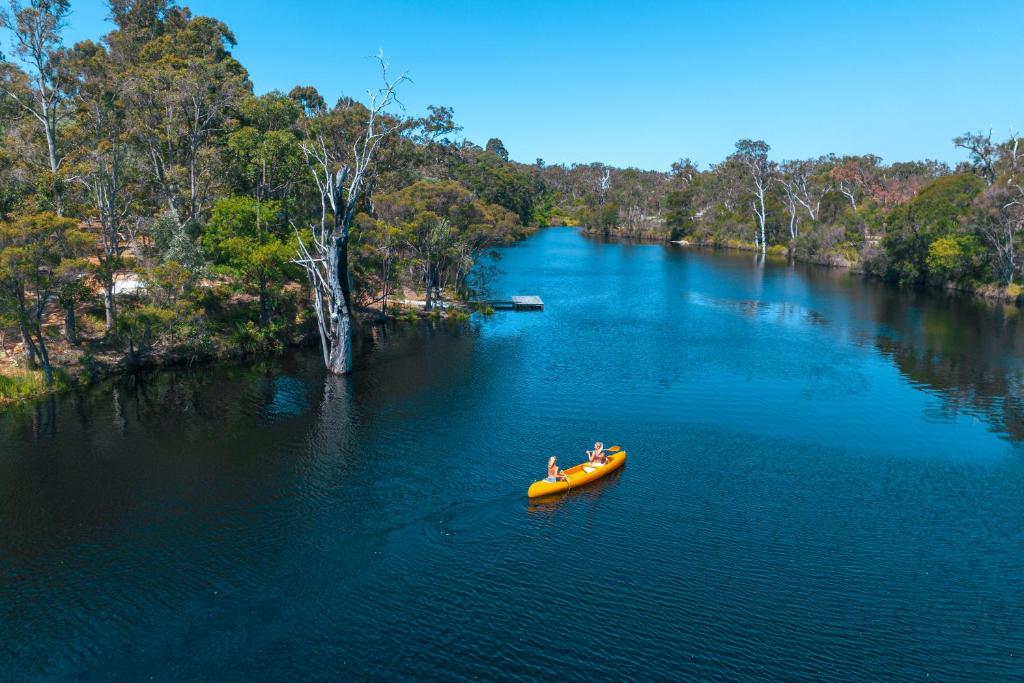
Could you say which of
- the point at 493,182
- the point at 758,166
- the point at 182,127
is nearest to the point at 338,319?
the point at 182,127

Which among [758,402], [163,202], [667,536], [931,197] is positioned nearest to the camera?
[667,536]

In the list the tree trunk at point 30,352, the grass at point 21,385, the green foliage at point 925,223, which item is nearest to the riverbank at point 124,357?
the grass at point 21,385

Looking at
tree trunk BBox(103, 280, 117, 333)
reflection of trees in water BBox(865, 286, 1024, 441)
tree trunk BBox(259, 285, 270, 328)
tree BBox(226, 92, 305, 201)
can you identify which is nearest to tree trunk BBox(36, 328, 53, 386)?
tree trunk BBox(103, 280, 117, 333)

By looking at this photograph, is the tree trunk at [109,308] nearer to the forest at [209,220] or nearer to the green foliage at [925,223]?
the forest at [209,220]

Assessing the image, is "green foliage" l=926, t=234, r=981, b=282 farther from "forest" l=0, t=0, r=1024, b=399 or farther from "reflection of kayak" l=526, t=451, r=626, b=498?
"reflection of kayak" l=526, t=451, r=626, b=498

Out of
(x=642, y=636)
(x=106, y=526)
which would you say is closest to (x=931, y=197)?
(x=642, y=636)

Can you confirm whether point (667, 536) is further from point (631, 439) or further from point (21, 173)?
point (21, 173)
